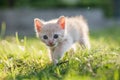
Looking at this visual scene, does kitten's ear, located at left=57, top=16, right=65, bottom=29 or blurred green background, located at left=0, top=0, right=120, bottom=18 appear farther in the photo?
blurred green background, located at left=0, top=0, right=120, bottom=18

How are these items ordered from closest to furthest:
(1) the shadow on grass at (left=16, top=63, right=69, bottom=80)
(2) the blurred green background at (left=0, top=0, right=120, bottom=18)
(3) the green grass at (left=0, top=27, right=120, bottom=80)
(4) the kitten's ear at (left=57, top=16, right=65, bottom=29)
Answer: (3) the green grass at (left=0, top=27, right=120, bottom=80) < (1) the shadow on grass at (left=16, top=63, right=69, bottom=80) < (4) the kitten's ear at (left=57, top=16, right=65, bottom=29) < (2) the blurred green background at (left=0, top=0, right=120, bottom=18)

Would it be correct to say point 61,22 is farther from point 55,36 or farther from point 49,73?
point 49,73

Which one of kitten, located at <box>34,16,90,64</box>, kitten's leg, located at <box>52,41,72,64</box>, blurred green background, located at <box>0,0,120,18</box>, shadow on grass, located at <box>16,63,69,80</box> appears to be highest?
blurred green background, located at <box>0,0,120,18</box>

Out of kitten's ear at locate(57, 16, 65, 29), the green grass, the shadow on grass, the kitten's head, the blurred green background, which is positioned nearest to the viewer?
the green grass

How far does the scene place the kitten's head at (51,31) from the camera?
6574 mm

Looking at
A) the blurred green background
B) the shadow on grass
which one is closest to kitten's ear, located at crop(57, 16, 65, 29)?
the shadow on grass

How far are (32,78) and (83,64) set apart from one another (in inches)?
27.2

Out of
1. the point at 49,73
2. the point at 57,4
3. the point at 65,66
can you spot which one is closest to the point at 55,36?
the point at 65,66

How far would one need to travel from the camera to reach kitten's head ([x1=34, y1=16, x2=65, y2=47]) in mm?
6574

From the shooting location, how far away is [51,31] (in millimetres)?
6672

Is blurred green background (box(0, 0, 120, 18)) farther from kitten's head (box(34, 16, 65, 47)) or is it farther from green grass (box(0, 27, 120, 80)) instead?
green grass (box(0, 27, 120, 80))

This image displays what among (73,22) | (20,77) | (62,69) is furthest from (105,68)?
(73,22)

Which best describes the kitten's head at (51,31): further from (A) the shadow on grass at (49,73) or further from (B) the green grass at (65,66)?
(A) the shadow on grass at (49,73)

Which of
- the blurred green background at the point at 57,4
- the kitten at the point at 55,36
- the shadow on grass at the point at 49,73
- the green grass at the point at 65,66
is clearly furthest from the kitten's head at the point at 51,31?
the blurred green background at the point at 57,4
